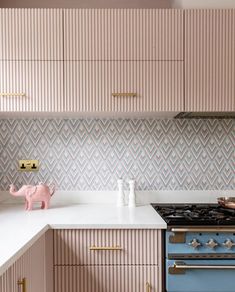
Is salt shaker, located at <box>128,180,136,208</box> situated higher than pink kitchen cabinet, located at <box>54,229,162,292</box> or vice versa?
salt shaker, located at <box>128,180,136,208</box>

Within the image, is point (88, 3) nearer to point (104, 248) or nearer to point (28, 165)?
point (28, 165)

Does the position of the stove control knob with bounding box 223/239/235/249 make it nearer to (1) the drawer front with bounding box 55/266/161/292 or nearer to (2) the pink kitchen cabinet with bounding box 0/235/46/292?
(1) the drawer front with bounding box 55/266/161/292

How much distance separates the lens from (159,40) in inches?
77.4

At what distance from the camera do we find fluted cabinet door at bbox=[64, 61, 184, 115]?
6.42 ft

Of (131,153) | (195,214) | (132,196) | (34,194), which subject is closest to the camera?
(195,214)

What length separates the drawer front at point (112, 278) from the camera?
1.73 metres

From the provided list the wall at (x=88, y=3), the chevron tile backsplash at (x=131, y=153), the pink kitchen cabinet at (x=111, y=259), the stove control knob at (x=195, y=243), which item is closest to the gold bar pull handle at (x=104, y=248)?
the pink kitchen cabinet at (x=111, y=259)

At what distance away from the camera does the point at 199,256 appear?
5.54 ft

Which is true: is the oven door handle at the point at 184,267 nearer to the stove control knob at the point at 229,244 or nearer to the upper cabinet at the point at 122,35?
the stove control knob at the point at 229,244

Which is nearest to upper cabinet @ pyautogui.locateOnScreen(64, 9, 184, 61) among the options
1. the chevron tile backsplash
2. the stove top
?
the chevron tile backsplash

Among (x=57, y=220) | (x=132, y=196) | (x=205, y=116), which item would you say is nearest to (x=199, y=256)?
(x=132, y=196)

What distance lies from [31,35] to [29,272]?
1.31 meters

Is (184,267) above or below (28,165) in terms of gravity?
below

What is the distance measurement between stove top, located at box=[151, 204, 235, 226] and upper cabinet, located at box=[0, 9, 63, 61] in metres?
1.12
